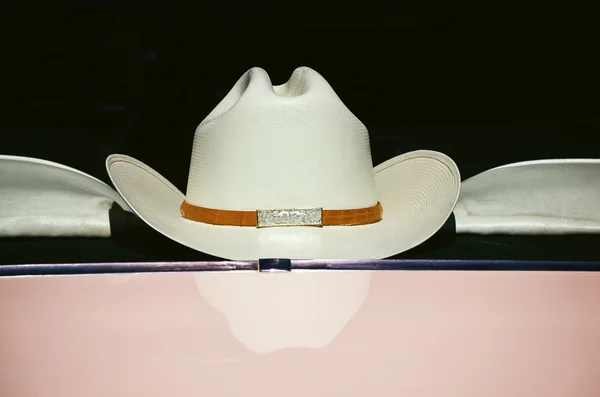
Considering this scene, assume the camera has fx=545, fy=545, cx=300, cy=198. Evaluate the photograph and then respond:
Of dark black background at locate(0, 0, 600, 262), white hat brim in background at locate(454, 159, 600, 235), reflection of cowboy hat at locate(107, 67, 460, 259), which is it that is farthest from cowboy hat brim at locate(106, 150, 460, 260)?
dark black background at locate(0, 0, 600, 262)

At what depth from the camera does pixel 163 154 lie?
6.10ft

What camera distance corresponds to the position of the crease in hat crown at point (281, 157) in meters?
1.03

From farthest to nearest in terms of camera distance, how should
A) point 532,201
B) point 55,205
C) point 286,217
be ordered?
point 532,201, point 55,205, point 286,217

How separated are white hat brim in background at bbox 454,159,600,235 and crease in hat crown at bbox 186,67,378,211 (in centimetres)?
36

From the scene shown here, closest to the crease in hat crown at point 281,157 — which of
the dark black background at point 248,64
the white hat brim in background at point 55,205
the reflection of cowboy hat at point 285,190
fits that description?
the reflection of cowboy hat at point 285,190

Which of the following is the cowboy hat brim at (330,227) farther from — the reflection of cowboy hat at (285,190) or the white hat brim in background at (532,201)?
the white hat brim in background at (532,201)

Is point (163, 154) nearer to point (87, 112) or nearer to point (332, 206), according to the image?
point (87, 112)

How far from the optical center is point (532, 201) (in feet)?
4.32

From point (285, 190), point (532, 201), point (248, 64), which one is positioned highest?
point (248, 64)

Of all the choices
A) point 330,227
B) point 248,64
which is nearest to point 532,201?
point 330,227

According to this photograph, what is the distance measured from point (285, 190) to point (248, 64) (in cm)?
84

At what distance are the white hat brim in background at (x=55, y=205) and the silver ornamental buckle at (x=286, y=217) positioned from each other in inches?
15.3

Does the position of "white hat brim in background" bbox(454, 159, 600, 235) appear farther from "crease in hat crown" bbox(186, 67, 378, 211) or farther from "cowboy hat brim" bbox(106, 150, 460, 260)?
"crease in hat crown" bbox(186, 67, 378, 211)

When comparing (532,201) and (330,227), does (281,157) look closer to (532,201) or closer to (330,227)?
(330,227)
